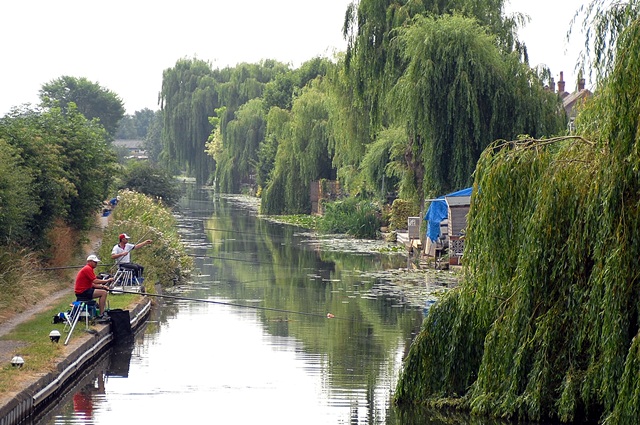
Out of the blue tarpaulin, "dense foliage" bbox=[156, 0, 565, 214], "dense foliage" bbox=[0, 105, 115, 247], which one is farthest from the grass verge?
"dense foliage" bbox=[156, 0, 565, 214]

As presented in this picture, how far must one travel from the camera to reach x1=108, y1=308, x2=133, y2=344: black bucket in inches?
773

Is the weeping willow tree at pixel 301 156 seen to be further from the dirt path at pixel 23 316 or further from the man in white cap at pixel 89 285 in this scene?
the man in white cap at pixel 89 285

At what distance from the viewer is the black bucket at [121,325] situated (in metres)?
19.6

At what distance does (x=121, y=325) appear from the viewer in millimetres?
19703

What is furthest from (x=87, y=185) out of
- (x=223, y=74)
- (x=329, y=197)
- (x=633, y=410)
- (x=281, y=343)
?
(x=223, y=74)

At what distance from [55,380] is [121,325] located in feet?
16.3

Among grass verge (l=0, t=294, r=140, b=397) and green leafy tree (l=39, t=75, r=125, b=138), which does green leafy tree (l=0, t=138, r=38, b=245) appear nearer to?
grass verge (l=0, t=294, r=140, b=397)

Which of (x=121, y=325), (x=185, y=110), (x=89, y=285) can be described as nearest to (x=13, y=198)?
(x=89, y=285)

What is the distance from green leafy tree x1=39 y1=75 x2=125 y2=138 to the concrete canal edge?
118 meters

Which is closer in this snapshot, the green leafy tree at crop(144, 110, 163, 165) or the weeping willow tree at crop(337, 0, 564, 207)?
the weeping willow tree at crop(337, 0, 564, 207)

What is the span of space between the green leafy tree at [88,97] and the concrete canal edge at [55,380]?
387ft

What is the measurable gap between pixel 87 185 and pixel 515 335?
1993 centimetres

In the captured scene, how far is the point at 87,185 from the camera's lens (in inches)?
1203

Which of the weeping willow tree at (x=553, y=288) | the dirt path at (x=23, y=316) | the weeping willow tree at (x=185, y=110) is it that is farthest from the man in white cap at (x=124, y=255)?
the weeping willow tree at (x=185, y=110)
